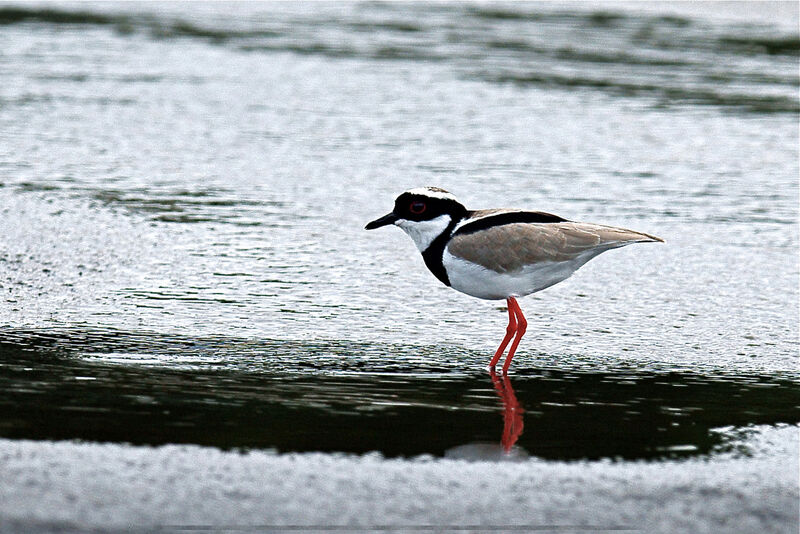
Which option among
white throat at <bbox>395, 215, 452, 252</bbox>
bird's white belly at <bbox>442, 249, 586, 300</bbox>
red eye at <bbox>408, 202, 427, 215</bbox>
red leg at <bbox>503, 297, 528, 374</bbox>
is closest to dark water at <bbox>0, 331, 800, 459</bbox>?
red leg at <bbox>503, 297, 528, 374</bbox>

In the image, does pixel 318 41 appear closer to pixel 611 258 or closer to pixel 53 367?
pixel 611 258

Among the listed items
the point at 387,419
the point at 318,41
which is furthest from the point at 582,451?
the point at 318,41

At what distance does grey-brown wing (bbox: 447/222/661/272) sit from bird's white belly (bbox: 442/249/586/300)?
4 centimetres

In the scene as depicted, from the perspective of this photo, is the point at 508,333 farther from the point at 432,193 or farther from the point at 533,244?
the point at 432,193

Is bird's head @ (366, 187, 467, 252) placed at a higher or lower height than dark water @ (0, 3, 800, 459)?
higher

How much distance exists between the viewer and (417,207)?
7238 millimetres

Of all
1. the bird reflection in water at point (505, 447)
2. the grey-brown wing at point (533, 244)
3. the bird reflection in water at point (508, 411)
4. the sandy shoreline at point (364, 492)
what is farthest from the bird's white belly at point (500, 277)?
the sandy shoreline at point (364, 492)

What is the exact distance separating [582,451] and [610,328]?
7.35 ft

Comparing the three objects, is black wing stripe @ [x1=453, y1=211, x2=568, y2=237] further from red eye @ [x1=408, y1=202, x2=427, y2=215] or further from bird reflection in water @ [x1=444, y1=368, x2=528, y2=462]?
bird reflection in water @ [x1=444, y1=368, x2=528, y2=462]

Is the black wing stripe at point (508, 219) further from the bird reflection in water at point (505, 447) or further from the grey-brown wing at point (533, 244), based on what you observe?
the bird reflection in water at point (505, 447)

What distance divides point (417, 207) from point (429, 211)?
72mm

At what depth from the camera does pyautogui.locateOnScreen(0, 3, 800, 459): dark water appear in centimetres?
577

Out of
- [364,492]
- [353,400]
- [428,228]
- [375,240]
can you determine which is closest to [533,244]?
[428,228]

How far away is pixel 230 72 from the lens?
16.8m
